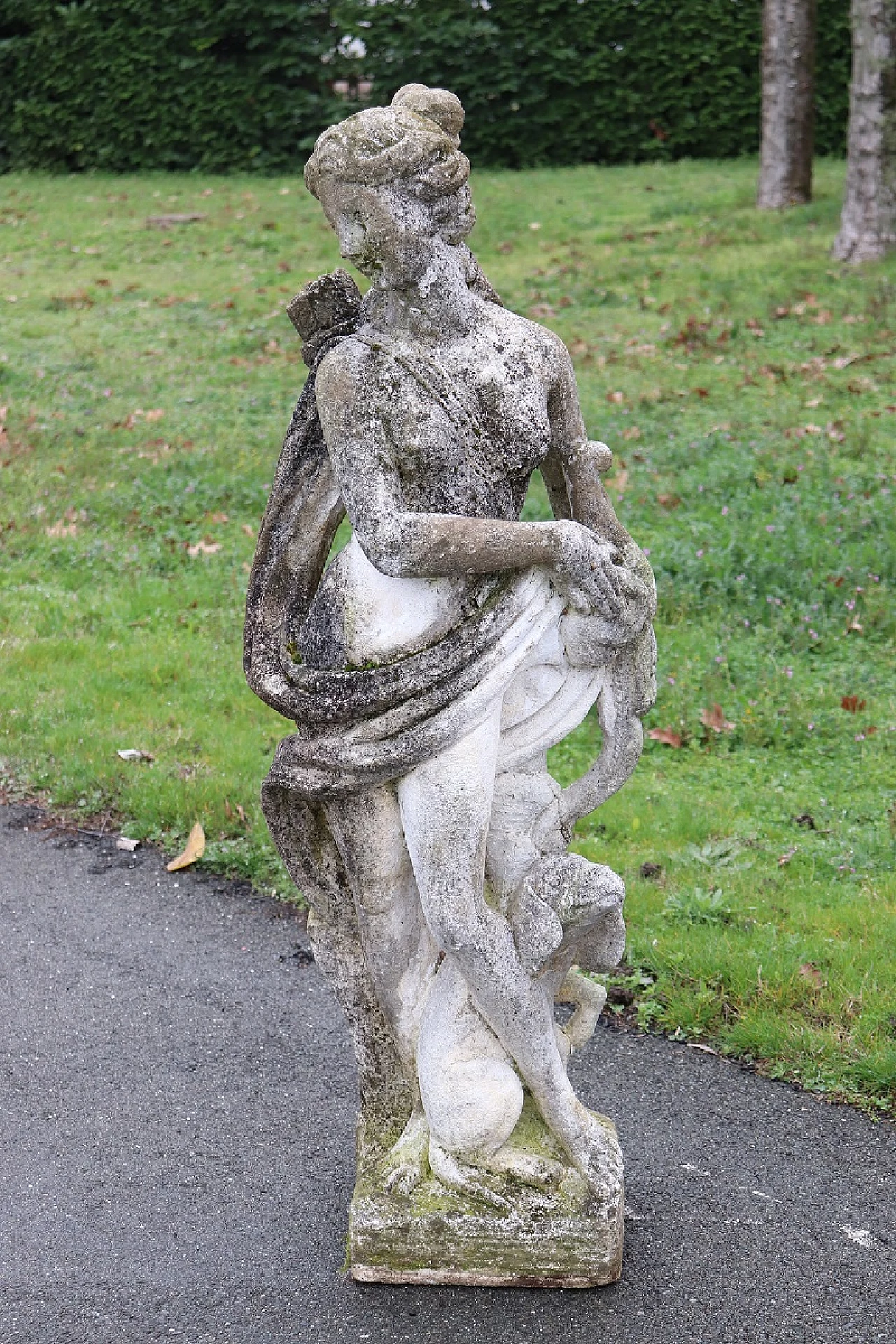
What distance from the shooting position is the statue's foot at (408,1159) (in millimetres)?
3598

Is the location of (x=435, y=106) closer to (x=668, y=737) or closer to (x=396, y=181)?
(x=396, y=181)

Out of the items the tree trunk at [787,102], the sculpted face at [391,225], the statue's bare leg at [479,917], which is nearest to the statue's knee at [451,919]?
the statue's bare leg at [479,917]

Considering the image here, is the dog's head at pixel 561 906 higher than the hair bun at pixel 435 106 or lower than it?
lower

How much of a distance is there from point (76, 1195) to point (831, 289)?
9.96 meters

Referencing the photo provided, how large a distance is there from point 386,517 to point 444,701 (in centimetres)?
43


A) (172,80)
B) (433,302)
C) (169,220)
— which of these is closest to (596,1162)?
(433,302)

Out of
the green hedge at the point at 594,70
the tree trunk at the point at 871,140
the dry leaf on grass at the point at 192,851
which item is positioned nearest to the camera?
the dry leaf on grass at the point at 192,851

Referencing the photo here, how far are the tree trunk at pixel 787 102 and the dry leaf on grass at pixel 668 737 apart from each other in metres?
9.63

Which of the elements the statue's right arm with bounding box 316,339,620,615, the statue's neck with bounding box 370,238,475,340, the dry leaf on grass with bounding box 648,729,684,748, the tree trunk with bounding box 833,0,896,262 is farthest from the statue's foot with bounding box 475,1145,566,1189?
the tree trunk with bounding box 833,0,896,262

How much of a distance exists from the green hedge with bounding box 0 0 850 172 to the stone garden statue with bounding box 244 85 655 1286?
1697cm

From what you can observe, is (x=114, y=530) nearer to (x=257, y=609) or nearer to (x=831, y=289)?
(x=257, y=609)

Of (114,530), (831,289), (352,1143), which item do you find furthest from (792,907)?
(831,289)

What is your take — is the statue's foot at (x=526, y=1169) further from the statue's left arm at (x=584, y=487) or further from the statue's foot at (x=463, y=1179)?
the statue's left arm at (x=584, y=487)

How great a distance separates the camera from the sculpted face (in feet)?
10.0
